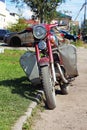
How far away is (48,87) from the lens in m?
8.52

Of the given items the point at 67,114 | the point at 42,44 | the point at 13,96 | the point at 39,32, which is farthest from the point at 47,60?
the point at 67,114

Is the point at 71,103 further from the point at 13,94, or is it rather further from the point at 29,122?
the point at 29,122

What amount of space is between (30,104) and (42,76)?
60 centimetres

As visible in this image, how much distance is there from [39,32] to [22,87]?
191 cm

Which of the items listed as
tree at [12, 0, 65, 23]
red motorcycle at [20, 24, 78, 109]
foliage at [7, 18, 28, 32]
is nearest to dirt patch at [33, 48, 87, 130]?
red motorcycle at [20, 24, 78, 109]

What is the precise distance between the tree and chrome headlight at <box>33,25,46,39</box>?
3170 cm

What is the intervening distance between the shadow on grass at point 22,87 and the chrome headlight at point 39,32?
131 centimetres

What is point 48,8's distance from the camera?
41.3 meters

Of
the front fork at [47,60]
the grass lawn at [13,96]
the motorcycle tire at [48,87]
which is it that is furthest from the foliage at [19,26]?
the motorcycle tire at [48,87]

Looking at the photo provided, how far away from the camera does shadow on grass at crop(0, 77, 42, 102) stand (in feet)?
31.5

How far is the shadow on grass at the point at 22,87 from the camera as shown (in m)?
9.61

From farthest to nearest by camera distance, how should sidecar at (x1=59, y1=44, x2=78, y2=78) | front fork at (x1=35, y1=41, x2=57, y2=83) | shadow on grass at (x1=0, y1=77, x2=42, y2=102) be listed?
sidecar at (x1=59, y1=44, x2=78, y2=78) → shadow on grass at (x1=0, y1=77, x2=42, y2=102) → front fork at (x1=35, y1=41, x2=57, y2=83)

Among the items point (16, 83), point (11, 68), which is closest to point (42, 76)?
point (16, 83)

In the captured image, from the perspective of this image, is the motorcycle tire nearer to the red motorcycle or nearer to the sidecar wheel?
the red motorcycle
